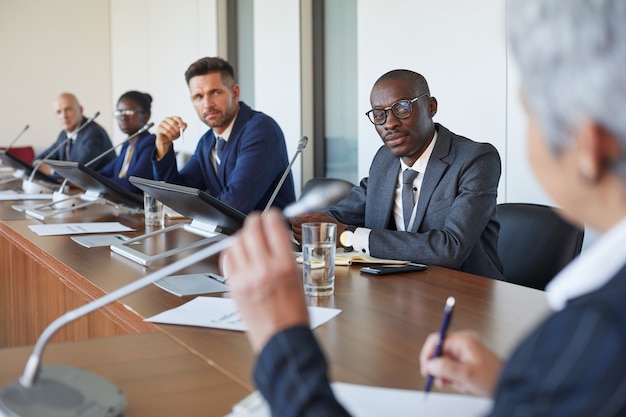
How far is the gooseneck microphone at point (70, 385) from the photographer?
0.95 m

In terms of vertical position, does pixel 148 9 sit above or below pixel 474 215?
above

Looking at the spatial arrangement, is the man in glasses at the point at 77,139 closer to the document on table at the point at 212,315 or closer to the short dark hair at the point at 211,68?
the short dark hair at the point at 211,68

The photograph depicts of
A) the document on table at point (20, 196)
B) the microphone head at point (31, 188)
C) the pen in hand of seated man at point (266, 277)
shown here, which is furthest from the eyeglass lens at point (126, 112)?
the pen in hand of seated man at point (266, 277)

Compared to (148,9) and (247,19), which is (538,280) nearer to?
(247,19)

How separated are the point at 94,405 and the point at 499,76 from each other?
2871 mm

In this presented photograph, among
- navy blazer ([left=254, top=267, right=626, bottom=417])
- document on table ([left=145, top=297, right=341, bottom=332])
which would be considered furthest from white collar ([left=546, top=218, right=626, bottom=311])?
document on table ([left=145, top=297, right=341, bottom=332])

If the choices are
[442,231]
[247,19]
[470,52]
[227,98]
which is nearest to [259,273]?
[442,231]

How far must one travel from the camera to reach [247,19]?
5863 millimetres

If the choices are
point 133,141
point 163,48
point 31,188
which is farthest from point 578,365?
point 163,48

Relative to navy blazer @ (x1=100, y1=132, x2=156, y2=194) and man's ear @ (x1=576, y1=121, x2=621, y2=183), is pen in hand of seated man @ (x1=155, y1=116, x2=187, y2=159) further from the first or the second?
man's ear @ (x1=576, y1=121, x2=621, y2=183)

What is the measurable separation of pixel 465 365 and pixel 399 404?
4.5 inches

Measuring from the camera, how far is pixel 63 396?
101 cm

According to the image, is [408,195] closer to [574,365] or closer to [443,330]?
[443,330]

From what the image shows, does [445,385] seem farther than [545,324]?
Yes
